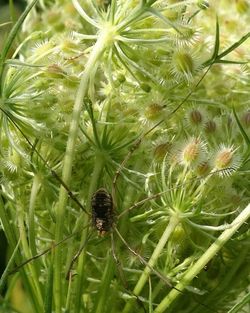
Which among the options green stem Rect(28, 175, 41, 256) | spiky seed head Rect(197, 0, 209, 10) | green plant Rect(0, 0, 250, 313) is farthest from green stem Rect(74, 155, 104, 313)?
spiky seed head Rect(197, 0, 209, 10)

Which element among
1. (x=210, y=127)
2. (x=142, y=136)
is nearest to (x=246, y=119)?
(x=210, y=127)

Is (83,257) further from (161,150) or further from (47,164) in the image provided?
(161,150)

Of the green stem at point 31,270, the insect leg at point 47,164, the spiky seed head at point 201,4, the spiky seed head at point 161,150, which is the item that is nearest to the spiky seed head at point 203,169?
the spiky seed head at point 161,150

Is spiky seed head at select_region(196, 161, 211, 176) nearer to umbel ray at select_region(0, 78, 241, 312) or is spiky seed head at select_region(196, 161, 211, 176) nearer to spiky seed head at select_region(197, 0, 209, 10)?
umbel ray at select_region(0, 78, 241, 312)

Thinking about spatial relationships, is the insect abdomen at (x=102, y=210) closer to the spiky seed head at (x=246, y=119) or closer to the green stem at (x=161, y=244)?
the green stem at (x=161, y=244)

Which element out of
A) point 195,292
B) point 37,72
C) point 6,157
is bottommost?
point 195,292

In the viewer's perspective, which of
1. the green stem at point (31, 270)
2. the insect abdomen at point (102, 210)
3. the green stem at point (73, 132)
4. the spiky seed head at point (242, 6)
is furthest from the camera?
the spiky seed head at point (242, 6)

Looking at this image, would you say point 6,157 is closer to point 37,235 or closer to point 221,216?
point 37,235

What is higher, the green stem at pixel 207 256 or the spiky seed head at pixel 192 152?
the spiky seed head at pixel 192 152

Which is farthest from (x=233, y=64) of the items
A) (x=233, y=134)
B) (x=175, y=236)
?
(x=175, y=236)
